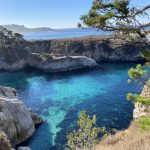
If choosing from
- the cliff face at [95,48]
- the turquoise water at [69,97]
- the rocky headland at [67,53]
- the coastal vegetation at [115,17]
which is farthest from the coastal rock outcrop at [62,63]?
the coastal vegetation at [115,17]

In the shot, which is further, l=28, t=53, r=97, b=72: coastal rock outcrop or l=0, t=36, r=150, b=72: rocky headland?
l=0, t=36, r=150, b=72: rocky headland

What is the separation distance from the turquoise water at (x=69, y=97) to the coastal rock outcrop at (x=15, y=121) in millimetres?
1514

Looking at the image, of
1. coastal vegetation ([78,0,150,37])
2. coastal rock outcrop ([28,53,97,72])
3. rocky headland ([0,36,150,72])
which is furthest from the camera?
rocky headland ([0,36,150,72])

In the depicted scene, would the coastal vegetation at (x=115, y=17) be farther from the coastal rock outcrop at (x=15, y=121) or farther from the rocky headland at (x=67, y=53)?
the rocky headland at (x=67, y=53)

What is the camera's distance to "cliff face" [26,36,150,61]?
132 m

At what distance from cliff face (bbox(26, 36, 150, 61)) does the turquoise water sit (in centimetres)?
1188

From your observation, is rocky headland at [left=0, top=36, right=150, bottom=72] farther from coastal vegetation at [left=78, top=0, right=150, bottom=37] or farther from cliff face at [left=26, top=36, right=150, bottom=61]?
coastal vegetation at [left=78, top=0, right=150, bottom=37]

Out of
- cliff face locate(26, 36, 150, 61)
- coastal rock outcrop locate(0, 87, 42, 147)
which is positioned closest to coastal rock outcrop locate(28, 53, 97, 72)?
cliff face locate(26, 36, 150, 61)

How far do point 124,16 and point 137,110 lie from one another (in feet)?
115

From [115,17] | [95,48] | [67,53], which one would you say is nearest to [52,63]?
[67,53]

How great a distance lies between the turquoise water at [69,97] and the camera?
53.0 metres

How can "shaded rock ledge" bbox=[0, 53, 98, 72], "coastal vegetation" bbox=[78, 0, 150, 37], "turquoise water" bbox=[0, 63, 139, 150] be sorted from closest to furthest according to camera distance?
"coastal vegetation" bbox=[78, 0, 150, 37] < "turquoise water" bbox=[0, 63, 139, 150] < "shaded rock ledge" bbox=[0, 53, 98, 72]

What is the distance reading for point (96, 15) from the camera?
21312mm

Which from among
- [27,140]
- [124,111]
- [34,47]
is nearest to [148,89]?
[124,111]
